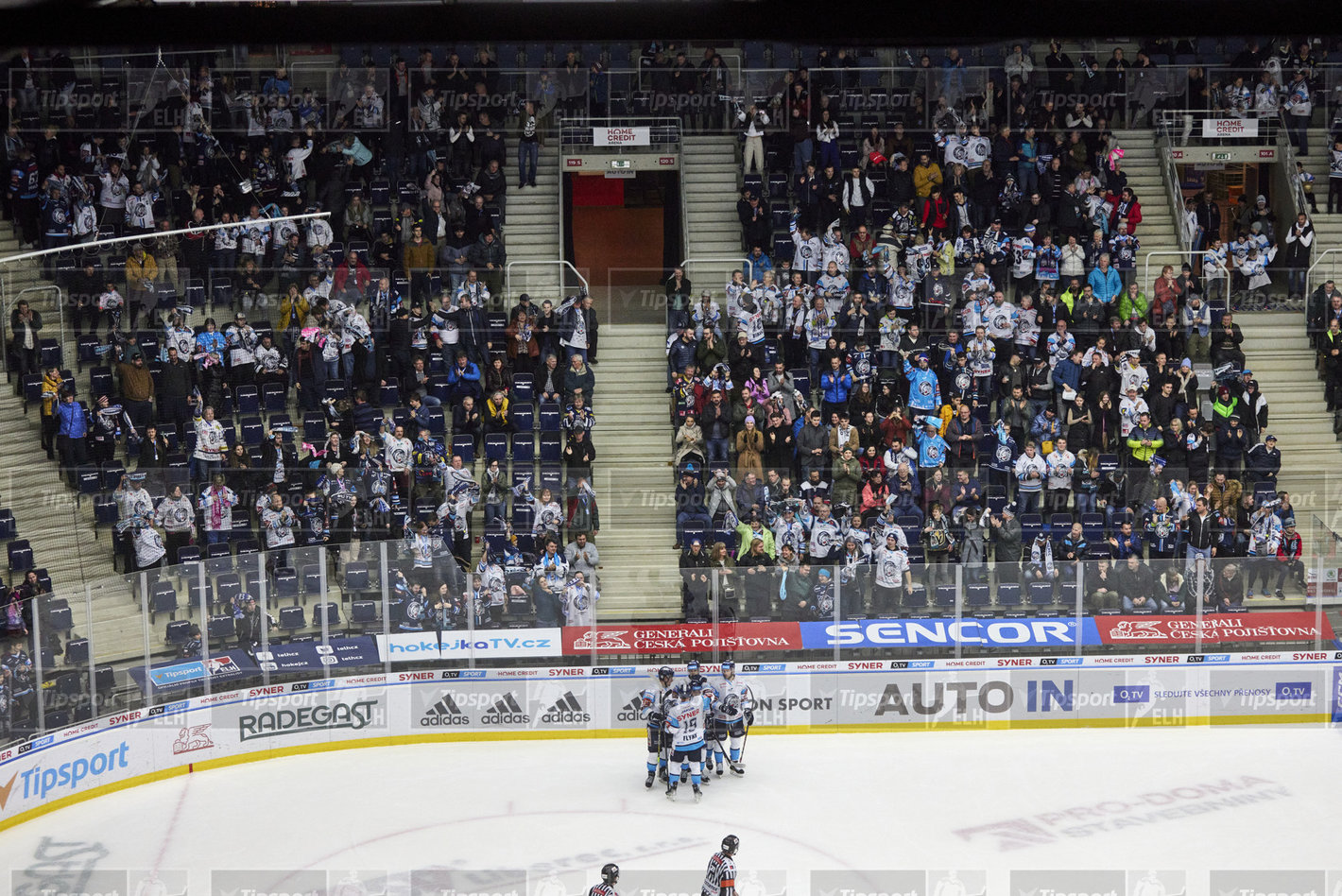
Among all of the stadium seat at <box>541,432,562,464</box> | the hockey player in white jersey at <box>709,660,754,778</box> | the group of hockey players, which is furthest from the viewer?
the stadium seat at <box>541,432,562,464</box>

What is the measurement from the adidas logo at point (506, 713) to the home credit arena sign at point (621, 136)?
352 inches

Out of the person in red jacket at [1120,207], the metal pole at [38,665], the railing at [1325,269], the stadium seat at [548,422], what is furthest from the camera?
the person in red jacket at [1120,207]

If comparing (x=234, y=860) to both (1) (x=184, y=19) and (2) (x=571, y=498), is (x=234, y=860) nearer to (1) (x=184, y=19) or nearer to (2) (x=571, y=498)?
(2) (x=571, y=498)

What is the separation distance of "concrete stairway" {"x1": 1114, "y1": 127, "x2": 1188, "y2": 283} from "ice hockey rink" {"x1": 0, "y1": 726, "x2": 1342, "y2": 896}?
312 inches

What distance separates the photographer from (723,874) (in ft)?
36.6

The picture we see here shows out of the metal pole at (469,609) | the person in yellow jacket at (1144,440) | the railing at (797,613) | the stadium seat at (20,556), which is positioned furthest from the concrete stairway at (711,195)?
the stadium seat at (20,556)

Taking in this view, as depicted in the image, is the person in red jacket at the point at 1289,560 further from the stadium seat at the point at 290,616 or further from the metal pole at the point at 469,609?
the stadium seat at the point at 290,616

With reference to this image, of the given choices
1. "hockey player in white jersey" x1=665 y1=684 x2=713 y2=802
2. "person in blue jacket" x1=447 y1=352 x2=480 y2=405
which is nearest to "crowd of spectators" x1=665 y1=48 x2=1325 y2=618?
"hockey player in white jersey" x1=665 y1=684 x2=713 y2=802

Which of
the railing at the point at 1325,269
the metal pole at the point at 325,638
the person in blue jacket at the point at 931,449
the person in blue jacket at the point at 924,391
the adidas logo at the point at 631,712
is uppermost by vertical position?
the railing at the point at 1325,269

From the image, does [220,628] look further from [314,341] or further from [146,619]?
[314,341]

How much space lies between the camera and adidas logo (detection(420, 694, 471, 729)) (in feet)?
54.6

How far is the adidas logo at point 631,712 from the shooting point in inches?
659

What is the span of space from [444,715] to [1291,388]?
11.9 m

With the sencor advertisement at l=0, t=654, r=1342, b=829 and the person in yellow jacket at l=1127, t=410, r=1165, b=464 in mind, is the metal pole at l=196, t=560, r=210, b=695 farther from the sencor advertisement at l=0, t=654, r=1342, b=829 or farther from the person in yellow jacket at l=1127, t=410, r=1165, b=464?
the person in yellow jacket at l=1127, t=410, r=1165, b=464
